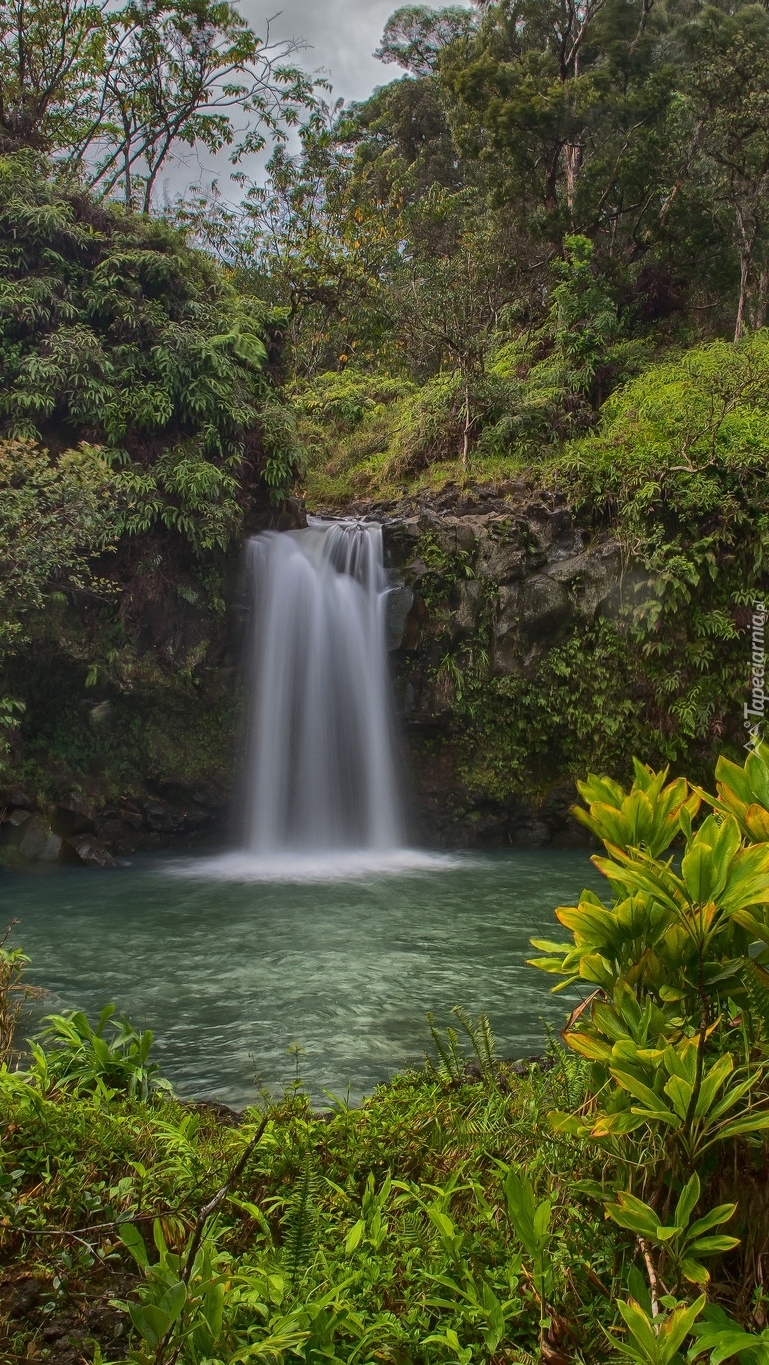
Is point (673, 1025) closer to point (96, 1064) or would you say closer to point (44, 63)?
point (96, 1064)

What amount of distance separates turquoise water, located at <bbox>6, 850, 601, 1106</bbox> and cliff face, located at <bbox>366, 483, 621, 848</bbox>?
1.57 meters

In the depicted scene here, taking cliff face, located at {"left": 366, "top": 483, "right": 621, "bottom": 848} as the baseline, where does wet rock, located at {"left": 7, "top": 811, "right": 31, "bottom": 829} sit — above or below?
below

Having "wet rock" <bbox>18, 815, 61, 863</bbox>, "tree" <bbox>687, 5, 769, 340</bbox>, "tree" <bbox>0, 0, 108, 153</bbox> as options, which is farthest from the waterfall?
"tree" <bbox>687, 5, 769, 340</bbox>

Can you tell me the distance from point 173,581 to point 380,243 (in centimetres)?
1285

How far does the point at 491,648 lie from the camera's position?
12148 millimetres

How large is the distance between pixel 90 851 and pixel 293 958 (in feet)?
17.4

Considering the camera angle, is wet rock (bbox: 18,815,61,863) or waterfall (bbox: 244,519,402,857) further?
waterfall (bbox: 244,519,402,857)

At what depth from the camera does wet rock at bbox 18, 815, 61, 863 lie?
433 inches

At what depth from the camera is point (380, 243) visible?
66.8ft

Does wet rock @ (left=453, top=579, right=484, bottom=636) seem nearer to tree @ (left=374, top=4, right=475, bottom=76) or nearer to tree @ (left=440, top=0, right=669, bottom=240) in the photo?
tree @ (left=440, top=0, right=669, bottom=240)

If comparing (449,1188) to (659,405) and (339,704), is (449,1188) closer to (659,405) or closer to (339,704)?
(339,704)

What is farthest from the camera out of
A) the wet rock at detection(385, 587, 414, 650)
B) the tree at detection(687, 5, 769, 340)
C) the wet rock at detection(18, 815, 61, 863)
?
the tree at detection(687, 5, 769, 340)

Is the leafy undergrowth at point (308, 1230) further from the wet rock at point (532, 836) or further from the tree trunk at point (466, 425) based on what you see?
the tree trunk at point (466, 425)

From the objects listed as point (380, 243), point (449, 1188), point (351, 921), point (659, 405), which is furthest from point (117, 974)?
point (380, 243)
